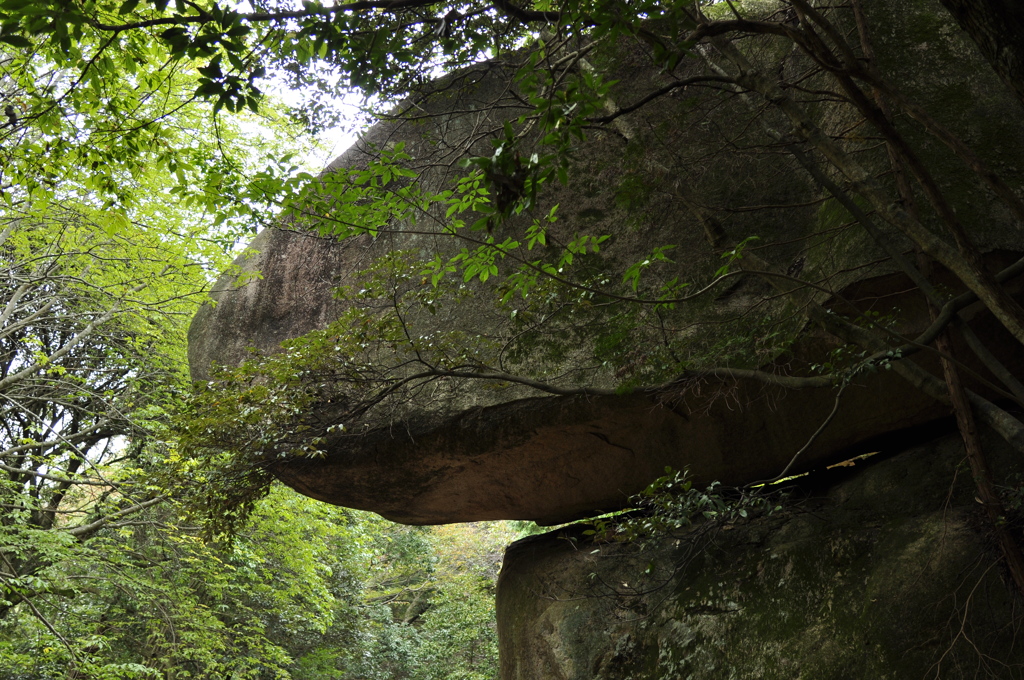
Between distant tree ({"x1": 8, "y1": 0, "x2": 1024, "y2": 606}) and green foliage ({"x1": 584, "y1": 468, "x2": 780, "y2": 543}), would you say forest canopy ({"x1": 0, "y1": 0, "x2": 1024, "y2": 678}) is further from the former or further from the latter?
green foliage ({"x1": 584, "y1": 468, "x2": 780, "y2": 543})

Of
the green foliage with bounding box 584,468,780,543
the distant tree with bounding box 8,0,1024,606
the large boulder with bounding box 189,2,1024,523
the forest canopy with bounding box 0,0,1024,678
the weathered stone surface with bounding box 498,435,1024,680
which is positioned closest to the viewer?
the distant tree with bounding box 8,0,1024,606

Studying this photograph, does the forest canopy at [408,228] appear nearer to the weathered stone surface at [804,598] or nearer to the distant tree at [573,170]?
the distant tree at [573,170]

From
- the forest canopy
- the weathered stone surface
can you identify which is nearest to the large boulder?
the forest canopy

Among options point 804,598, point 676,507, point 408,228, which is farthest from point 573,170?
point 804,598

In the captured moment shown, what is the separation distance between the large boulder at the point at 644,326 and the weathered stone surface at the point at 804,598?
0.47 metres

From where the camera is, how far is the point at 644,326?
4949 mm

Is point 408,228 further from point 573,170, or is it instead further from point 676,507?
point 676,507

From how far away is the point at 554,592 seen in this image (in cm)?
590

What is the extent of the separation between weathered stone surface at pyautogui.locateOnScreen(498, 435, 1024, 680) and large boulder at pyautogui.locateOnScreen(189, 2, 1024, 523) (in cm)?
47

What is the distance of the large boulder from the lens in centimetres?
433

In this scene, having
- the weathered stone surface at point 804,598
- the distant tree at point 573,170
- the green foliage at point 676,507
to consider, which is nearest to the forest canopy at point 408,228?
the distant tree at point 573,170

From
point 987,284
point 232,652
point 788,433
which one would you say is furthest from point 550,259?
point 232,652

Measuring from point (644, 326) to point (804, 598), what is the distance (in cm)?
199

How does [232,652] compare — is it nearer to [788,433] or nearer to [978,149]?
[788,433]
